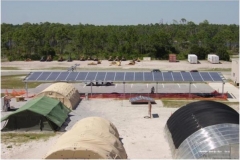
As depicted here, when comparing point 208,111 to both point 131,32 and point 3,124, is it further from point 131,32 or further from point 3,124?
point 131,32

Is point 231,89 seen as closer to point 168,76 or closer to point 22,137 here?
point 168,76

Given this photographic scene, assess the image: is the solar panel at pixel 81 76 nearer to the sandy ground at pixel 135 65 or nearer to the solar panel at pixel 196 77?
the solar panel at pixel 196 77

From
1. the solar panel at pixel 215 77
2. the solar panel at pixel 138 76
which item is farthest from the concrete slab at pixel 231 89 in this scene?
the solar panel at pixel 138 76

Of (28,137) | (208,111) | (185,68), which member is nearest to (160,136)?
(208,111)

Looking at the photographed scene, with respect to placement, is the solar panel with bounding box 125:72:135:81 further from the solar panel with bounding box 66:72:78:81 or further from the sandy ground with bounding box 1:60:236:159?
the solar panel with bounding box 66:72:78:81

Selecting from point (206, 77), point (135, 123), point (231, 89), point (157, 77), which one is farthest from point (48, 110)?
point (231, 89)
